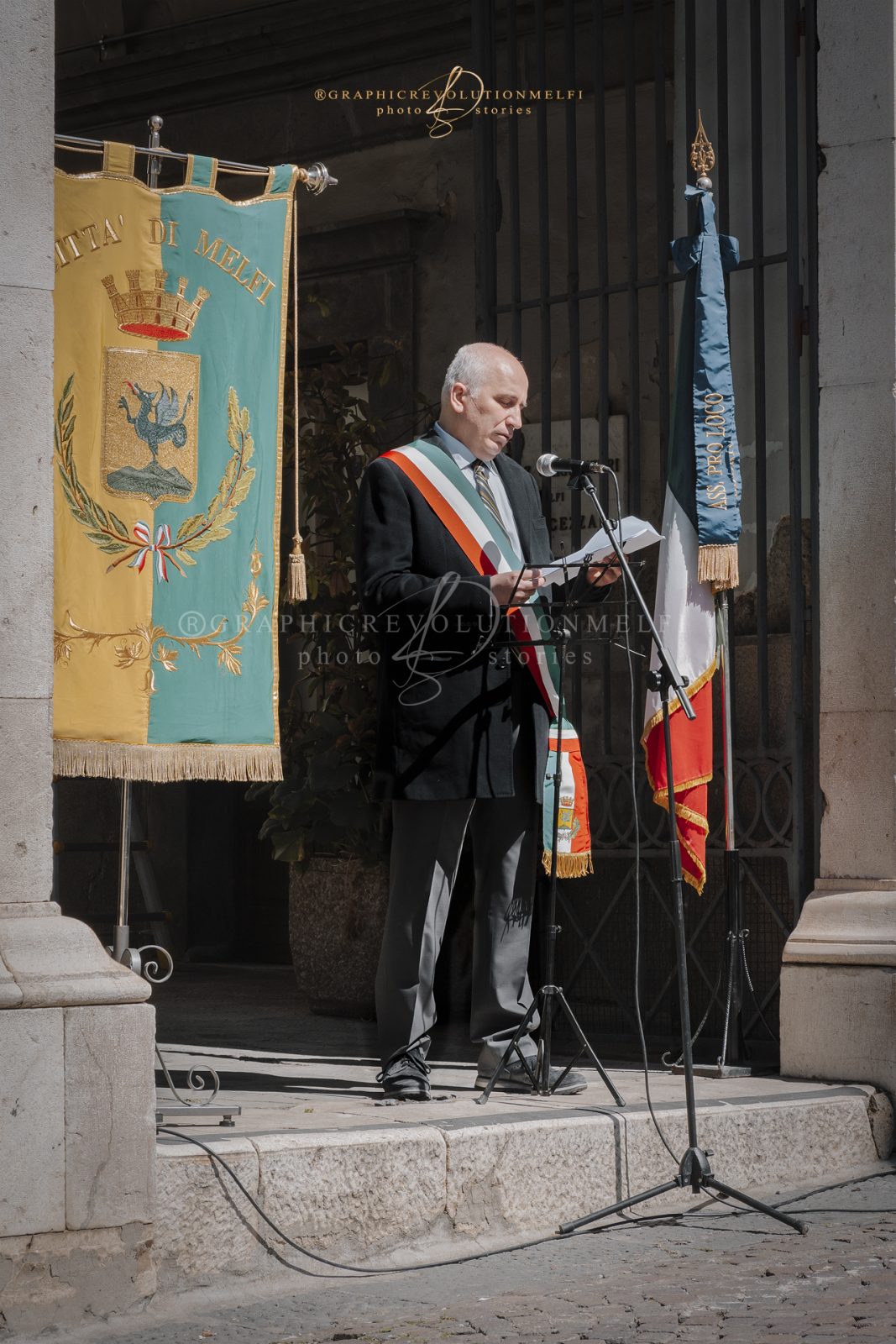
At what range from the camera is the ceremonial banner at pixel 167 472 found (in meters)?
4.68

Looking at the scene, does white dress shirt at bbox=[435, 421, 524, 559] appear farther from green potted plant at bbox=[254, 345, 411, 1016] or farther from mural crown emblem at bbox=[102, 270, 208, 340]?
green potted plant at bbox=[254, 345, 411, 1016]

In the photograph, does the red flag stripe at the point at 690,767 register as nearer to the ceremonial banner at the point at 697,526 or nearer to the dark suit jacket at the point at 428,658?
the ceremonial banner at the point at 697,526

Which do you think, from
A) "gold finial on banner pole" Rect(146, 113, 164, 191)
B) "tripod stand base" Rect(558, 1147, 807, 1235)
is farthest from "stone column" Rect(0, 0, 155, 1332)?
"tripod stand base" Rect(558, 1147, 807, 1235)

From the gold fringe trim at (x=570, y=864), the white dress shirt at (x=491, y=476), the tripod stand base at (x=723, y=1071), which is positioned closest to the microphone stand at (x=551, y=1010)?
the gold fringe trim at (x=570, y=864)

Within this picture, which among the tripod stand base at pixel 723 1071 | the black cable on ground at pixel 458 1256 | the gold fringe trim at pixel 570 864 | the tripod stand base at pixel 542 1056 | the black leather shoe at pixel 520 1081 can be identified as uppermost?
the gold fringe trim at pixel 570 864

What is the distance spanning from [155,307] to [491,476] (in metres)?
1.27

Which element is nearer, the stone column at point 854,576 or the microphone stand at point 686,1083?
the microphone stand at point 686,1083

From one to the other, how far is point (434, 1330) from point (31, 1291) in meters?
0.84

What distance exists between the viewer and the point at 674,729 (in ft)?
19.9

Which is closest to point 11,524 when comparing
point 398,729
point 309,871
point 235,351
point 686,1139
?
point 235,351

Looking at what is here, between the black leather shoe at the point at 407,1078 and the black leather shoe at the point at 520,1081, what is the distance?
23cm

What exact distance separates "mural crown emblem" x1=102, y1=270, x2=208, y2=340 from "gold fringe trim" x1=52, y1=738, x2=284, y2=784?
104cm

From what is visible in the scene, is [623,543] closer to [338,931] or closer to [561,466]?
[561,466]

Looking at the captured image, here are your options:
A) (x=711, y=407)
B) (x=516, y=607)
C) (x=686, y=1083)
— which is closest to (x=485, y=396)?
(x=516, y=607)
